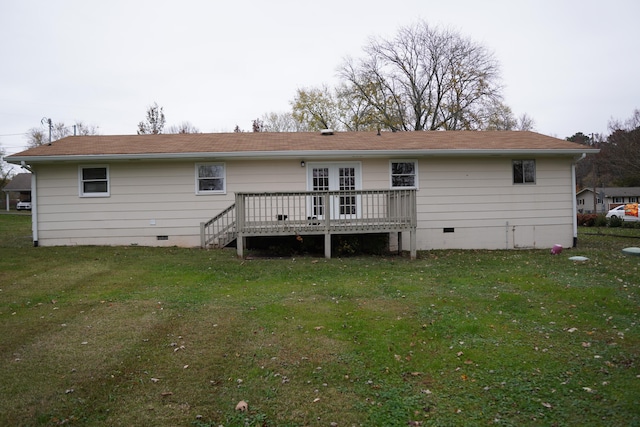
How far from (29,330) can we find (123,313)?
106 centimetres

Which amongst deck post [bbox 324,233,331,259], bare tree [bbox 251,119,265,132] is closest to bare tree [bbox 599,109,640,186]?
bare tree [bbox 251,119,265,132]

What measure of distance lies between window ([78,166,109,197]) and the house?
0.03 meters

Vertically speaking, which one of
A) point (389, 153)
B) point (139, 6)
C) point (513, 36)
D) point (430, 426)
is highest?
point (513, 36)

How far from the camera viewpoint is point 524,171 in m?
12.8

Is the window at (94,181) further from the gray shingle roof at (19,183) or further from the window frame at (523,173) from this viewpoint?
the gray shingle roof at (19,183)

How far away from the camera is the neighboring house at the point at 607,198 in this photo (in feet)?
164

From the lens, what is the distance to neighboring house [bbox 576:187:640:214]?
164 ft

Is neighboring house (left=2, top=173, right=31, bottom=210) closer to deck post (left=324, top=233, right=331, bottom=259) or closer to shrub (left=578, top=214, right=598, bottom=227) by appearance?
deck post (left=324, top=233, right=331, bottom=259)

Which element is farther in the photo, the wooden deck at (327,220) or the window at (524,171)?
the window at (524,171)

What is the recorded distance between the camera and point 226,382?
12.3 ft

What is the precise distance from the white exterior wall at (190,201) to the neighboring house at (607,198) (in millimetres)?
43916

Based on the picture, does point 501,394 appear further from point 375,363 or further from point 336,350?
point 336,350

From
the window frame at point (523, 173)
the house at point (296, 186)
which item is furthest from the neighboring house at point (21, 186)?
the window frame at point (523, 173)

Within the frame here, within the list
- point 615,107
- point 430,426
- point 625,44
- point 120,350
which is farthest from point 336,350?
point 615,107
